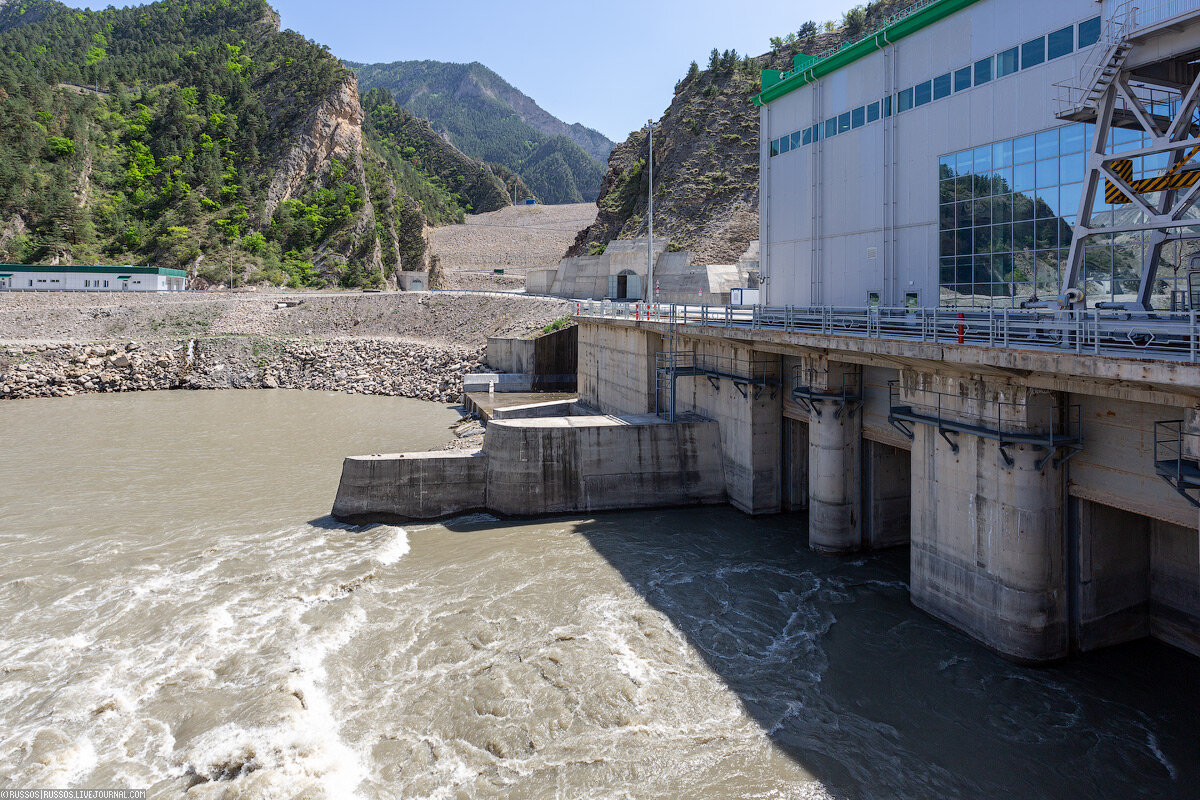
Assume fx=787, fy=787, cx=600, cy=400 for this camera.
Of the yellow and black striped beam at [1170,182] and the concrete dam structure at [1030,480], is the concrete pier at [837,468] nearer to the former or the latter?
the concrete dam structure at [1030,480]

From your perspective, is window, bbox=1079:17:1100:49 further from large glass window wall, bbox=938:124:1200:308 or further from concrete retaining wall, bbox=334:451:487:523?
concrete retaining wall, bbox=334:451:487:523

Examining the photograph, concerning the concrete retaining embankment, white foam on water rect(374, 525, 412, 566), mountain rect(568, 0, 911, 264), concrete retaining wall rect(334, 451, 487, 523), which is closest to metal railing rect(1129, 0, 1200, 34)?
the concrete retaining embankment

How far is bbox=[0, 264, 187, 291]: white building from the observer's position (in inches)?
2518

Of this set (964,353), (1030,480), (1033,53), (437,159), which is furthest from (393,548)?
(437,159)

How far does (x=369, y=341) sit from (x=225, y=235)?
34.9 m

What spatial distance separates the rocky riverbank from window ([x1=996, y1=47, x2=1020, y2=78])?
3003 centimetres

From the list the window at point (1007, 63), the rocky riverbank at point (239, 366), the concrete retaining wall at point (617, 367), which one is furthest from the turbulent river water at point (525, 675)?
the rocky riverbank at point (239, 366)

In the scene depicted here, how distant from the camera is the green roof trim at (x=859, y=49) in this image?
2005cm

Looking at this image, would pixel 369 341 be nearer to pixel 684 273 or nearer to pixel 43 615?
pixel 684 273

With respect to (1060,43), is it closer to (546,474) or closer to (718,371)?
(718,371)

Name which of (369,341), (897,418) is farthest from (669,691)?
(369,341)

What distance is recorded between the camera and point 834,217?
24.2 m

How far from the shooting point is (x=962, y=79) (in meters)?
19.5

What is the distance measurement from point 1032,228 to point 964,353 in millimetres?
6794
